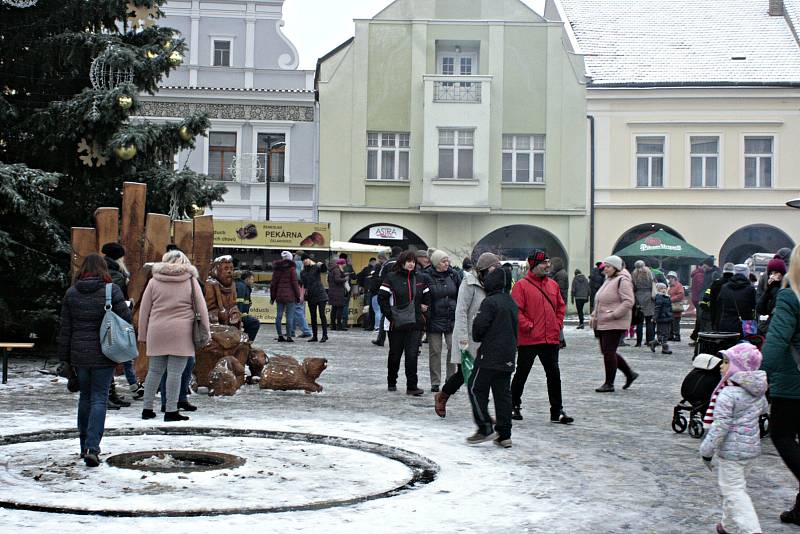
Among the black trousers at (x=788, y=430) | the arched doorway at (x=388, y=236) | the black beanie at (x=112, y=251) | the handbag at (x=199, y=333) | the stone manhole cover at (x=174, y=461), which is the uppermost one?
the arched doorway at (x=388, y=236)

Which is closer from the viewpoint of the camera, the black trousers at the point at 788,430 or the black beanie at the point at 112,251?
the black trousers at the point at 788,430

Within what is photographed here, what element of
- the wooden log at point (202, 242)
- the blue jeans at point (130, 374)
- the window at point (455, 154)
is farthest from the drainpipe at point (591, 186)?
the blue jeans at point (130, 374)

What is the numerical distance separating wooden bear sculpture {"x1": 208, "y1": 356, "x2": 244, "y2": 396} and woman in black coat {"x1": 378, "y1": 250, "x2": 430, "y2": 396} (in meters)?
2.01

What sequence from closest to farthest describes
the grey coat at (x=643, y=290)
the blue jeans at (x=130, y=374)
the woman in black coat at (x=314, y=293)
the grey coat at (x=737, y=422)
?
the grey coat at (x=737, y=422)
the blue jeans at (x=130, y=374)
the woman in black coat at (x=314, y=293)
the grey coat at (x=643, y=290)

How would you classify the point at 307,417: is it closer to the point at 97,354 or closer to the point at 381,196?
the point at 97,354

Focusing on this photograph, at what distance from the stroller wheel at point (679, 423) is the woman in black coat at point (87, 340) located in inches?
224

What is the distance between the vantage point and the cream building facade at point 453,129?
3803 cm

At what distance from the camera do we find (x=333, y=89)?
38.2 metres

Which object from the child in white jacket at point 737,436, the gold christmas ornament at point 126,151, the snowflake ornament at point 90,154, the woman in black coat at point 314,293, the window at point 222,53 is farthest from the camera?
the window at point 222,53

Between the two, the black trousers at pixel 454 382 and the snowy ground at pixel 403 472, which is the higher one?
the black trousers at pixel 454 382

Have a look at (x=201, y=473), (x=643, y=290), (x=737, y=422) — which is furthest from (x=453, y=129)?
(x=737, y=422)

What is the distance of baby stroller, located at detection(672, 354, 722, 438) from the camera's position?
10.6m

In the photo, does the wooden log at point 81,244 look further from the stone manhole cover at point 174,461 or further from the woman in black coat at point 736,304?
the woman in black coat at point 736,304

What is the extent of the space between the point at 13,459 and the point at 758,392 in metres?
5.52
